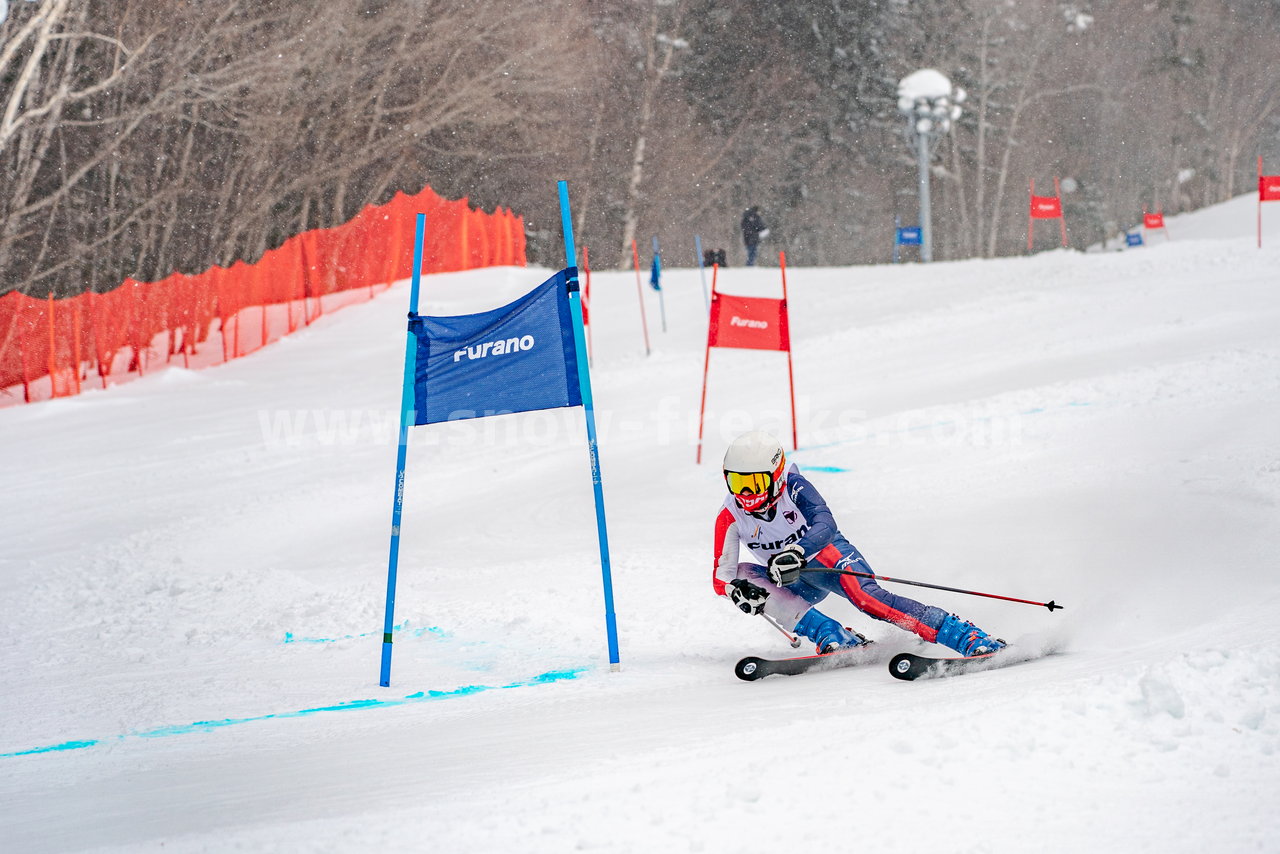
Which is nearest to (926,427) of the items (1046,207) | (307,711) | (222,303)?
(307,711)

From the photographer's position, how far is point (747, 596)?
615 centimetres

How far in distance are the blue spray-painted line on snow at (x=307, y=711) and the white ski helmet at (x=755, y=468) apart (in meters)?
1.33

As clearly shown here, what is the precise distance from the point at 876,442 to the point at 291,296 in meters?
13.5

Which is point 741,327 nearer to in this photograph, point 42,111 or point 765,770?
point 765,770

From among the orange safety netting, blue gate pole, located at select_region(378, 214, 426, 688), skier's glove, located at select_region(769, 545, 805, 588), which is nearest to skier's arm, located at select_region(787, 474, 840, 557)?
skier's glove, located at select_region(769, 545, 805, 588)

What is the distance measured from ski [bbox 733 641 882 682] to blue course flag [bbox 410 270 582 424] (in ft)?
5.33

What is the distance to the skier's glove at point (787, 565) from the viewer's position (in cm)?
604

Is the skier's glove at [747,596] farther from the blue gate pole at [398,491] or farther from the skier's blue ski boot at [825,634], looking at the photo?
the blue gate pole at [398,491]

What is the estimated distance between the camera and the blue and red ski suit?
243 inches

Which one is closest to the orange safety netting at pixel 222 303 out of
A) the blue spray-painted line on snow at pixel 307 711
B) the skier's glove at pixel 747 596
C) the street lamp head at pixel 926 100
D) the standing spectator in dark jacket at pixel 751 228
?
the standing spectator in dark jacket at pixel 751 228

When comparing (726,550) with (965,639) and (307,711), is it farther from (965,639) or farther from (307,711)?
(307,711)

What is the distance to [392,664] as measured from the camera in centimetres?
672

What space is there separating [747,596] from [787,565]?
0.93ft

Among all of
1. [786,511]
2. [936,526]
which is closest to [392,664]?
[786,511]
